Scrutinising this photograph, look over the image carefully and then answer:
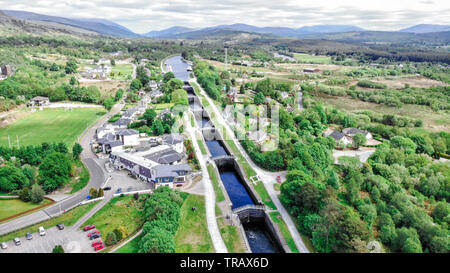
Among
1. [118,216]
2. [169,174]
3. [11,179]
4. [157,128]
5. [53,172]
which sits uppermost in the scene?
[157,128]

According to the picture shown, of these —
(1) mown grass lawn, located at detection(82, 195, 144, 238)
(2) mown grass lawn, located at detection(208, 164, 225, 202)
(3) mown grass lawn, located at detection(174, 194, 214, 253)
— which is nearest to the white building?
(2) mown grass lawn, located at detection(208, 164, 225, 202)

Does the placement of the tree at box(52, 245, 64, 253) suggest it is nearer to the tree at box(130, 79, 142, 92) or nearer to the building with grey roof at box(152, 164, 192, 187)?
the building with grey roof at box(152, 164, 192, 187)

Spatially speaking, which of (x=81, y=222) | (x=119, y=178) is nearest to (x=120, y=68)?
(x=119, y=178)

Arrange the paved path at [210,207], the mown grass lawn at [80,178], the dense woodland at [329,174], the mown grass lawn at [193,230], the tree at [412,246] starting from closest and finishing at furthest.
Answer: the tree at [412,246]
the dense woodland at [329,174]
the mown grass lawn at [193,230]
the paved path at [210,207]
the mown grass lawn at [80,178]

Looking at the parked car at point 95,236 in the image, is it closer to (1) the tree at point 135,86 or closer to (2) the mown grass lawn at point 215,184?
(2) the mown grass lawn at point 215,184

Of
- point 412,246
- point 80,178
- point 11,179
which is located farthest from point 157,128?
point 412,246

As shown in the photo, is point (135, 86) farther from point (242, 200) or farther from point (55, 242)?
point (55, 242)

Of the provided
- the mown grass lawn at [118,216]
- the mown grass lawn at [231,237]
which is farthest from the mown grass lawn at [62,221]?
the mown grass lawn at [231,237]
